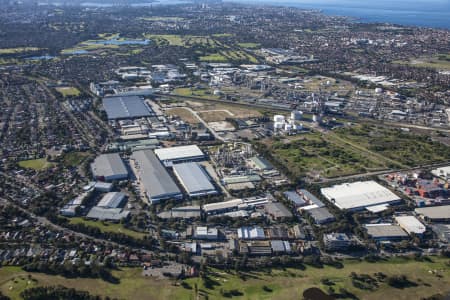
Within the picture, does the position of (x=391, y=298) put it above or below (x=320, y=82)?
below

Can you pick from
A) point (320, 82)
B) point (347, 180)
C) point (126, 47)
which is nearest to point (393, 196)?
point (347, 180)

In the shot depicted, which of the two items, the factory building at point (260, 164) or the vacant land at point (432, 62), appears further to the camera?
the vacant land at point (432, 62)

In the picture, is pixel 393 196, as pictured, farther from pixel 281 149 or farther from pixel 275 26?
pixel 275 26

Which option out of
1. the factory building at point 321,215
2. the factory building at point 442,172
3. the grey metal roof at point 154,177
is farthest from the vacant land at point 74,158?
the factory building at point 442,172

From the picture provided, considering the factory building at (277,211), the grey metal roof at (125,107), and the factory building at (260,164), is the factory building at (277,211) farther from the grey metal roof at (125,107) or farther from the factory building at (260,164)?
the grey metal roof at (125,107)

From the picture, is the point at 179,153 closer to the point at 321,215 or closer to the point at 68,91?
the point at 321,215
